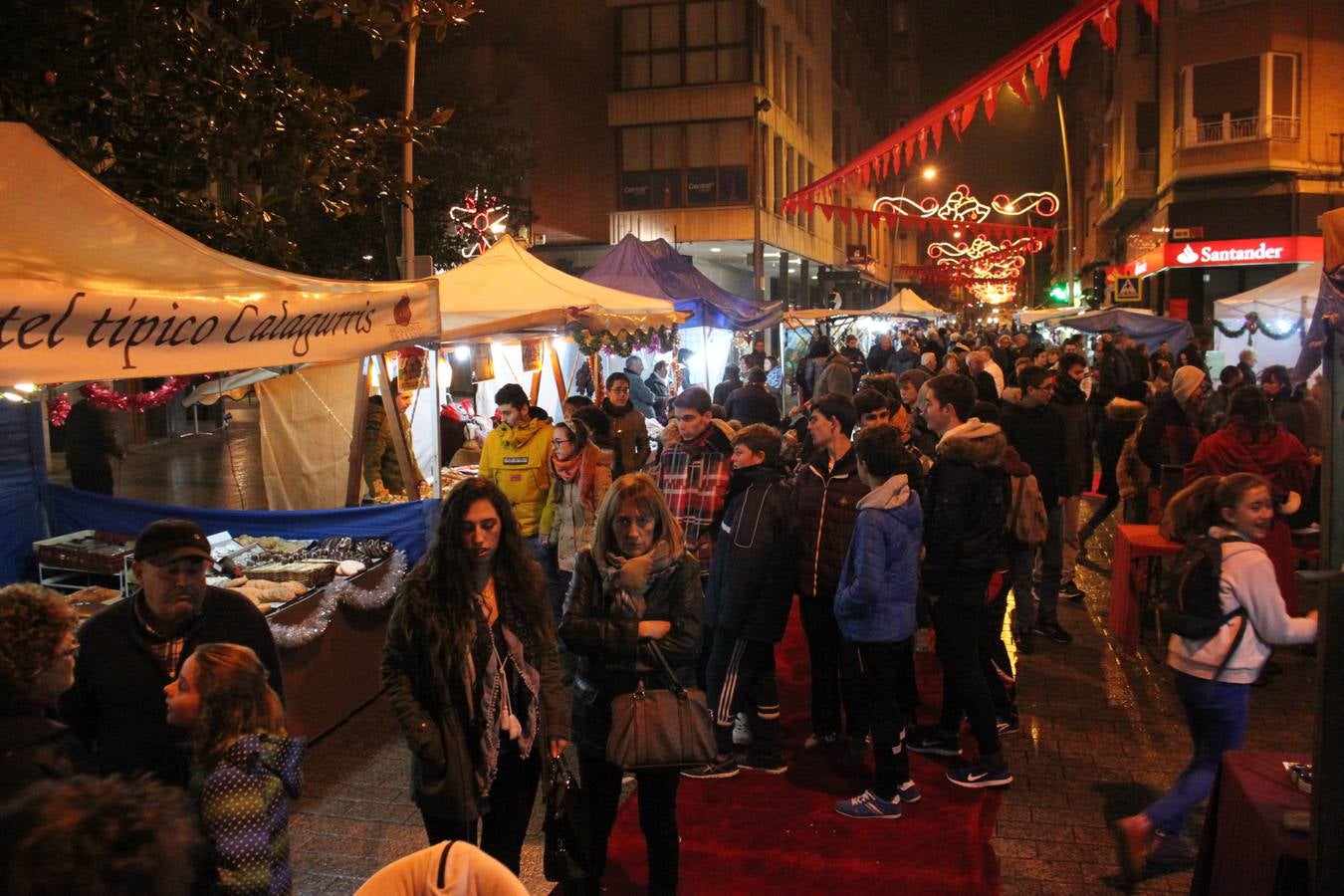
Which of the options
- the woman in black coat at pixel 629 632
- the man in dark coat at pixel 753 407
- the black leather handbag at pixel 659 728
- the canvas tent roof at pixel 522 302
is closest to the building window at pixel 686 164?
the canvas tent roof at pixel 522 302

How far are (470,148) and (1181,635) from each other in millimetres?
21677

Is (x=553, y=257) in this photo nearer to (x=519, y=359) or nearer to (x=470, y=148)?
(x=470, y=148)

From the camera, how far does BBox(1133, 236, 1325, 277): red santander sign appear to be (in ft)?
87.6

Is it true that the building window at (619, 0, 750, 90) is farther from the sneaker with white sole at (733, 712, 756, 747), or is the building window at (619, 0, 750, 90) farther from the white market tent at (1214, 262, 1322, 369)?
the sneaker with white sole at (733, 712, 756, 747)

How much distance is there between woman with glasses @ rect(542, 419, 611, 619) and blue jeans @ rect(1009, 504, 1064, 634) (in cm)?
308

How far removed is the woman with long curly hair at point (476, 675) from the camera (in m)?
3.40

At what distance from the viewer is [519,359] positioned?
12734 millimetres

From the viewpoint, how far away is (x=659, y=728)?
3.74 m

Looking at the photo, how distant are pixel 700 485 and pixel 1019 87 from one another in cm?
410

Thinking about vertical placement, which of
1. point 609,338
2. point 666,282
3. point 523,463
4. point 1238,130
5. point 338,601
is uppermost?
point 1238,130

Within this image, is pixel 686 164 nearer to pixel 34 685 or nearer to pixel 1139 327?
pixel 1139 327

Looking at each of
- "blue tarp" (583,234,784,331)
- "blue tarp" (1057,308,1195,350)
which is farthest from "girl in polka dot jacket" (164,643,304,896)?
"blue tarp" (1057,308,1195,350)

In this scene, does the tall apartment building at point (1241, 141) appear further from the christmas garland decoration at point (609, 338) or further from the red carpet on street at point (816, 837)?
the red carpet on street at point (816, 837)

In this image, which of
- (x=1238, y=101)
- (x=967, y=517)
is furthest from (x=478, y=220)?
(x=1238, y=101)
